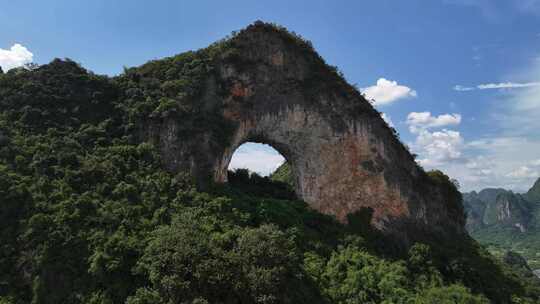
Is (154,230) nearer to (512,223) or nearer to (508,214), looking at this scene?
(512,223)

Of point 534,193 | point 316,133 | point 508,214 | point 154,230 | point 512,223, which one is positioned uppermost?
point 534,193

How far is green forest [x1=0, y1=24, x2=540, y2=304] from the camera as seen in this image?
55.3 feet

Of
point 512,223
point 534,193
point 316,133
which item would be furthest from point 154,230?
point 534,193

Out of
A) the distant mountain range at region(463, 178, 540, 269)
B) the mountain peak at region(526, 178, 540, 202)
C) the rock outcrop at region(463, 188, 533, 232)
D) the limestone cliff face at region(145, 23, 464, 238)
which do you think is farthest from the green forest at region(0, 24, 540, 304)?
the mountain peak at region(526, 178, 540, 202)

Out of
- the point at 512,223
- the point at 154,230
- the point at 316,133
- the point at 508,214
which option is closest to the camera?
the point at 154,230

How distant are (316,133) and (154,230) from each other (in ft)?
42.7

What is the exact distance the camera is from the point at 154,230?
1959 centimetres

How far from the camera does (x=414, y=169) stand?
28.9 metres

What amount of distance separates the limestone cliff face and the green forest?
124 cm

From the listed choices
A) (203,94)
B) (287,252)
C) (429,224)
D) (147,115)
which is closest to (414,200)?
(429,224)

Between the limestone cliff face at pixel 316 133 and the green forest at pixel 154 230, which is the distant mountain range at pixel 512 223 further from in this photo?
the green forest at pixel 154 230

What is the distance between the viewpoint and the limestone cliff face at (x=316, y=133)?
2708 centimetres

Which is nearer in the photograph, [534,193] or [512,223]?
[512,223]

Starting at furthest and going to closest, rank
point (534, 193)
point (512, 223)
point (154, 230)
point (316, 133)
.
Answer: point (534, 193)
point (512, 223)
point (316, 133)
point (154, 230)
